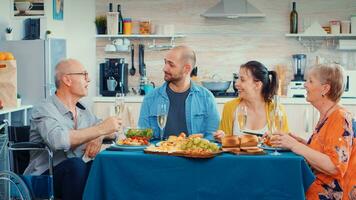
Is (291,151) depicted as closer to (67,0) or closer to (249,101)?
(249,101)

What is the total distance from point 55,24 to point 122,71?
3.19 feet

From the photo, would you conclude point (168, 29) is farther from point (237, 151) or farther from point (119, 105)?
point (237, 151)

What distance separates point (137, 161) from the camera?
2.84m

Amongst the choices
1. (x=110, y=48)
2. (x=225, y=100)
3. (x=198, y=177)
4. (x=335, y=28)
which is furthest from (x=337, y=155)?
(x=110, y=48)

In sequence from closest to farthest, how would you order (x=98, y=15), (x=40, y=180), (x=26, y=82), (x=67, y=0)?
(x=40, y=180), (x=26, y=82), (x=67, y=0), (x=98, y=15)

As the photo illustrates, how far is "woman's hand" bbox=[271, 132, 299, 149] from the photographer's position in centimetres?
288

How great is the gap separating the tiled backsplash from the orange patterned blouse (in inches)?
158

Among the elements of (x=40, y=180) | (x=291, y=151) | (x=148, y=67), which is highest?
(x=148, y=67)

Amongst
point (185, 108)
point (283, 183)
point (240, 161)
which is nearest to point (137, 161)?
point (240, 161)

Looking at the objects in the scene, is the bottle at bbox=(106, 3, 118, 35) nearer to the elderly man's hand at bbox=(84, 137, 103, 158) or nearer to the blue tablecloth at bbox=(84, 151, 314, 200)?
the elderly man's hand at bbox=(84, 137, 103, 158)

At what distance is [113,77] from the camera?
6.73 m

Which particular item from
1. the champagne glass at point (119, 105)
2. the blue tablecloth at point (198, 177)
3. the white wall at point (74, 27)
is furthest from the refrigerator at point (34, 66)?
the blue tablecloth at point (198, 177)

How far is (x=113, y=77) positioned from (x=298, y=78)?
2.12m

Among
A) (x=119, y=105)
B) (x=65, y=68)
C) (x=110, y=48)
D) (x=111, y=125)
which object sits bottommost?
(x=111, y=125)
